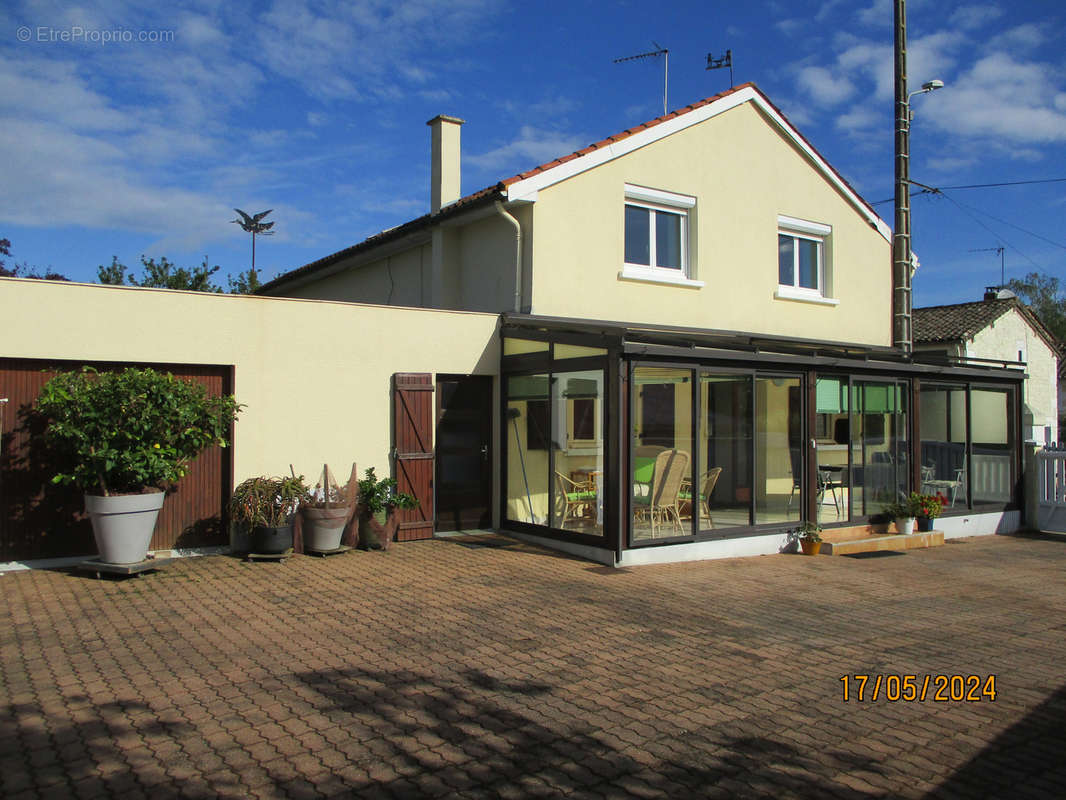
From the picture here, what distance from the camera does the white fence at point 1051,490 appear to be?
14.6 meters

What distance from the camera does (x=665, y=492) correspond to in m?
10.2

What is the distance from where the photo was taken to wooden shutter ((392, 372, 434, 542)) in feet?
34.6

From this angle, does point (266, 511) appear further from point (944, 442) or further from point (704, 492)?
point (944, 442)

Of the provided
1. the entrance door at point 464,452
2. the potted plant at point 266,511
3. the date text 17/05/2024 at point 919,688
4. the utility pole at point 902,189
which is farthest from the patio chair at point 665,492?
the utility pole at point 902,189

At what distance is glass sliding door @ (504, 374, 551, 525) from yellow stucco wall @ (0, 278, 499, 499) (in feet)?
2.25

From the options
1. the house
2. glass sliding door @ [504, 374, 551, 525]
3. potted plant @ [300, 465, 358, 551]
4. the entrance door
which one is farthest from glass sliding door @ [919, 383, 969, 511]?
potted plant @ [300, 465, 358, 551]

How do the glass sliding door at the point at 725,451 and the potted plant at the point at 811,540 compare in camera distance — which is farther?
the potted plant at the point at 811,540

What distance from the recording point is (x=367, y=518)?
1005 centimetres

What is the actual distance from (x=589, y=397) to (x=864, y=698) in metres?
5.25

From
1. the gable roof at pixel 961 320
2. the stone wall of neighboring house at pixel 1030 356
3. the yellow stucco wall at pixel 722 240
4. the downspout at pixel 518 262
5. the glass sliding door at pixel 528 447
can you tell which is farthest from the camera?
the stone wall of neighboring house at pixel 1030 356

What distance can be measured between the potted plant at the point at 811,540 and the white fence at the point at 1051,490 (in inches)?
245

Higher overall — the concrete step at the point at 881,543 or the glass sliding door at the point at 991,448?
the glass sliding door at the point at 991,448

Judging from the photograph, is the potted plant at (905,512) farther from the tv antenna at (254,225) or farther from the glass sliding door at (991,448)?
the tv antenna at (254,225)

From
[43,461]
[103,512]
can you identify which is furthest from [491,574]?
[43,461]
